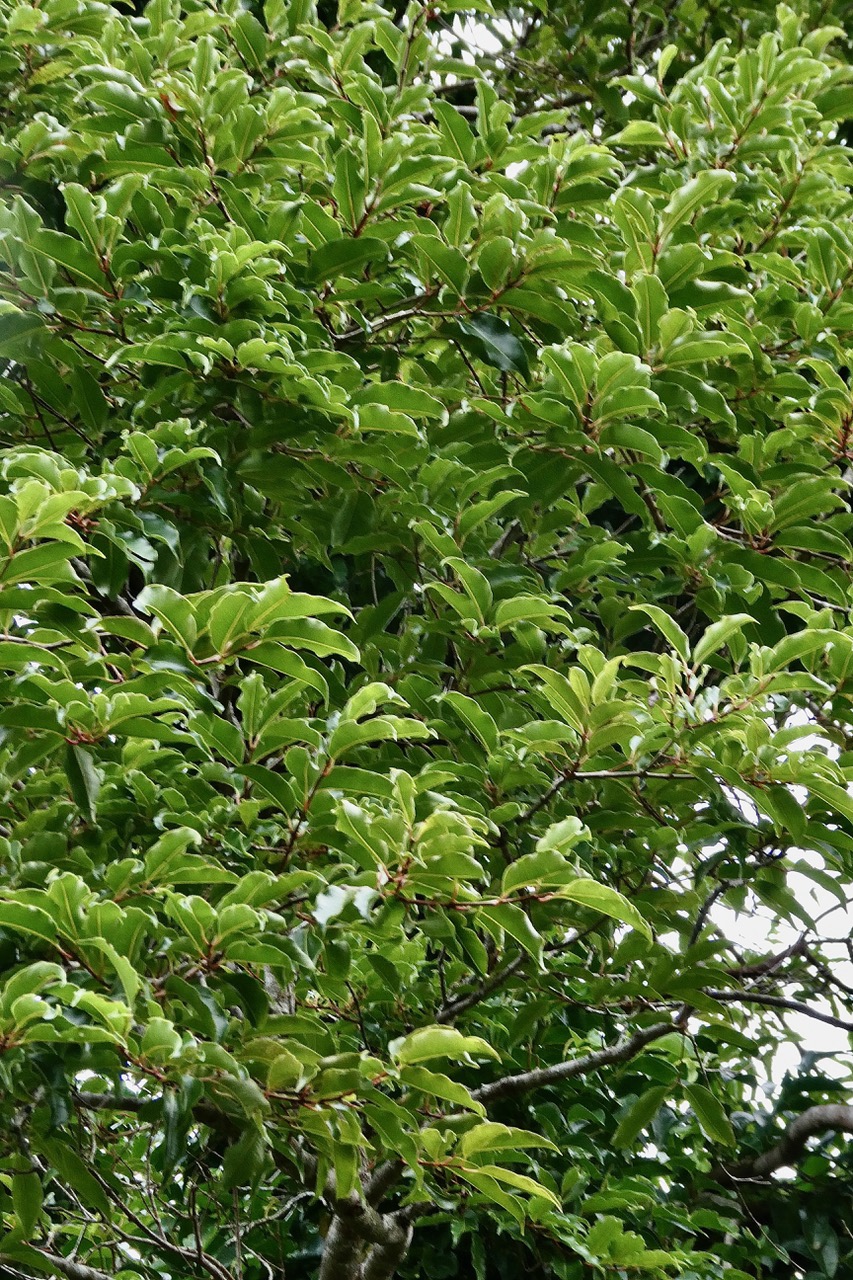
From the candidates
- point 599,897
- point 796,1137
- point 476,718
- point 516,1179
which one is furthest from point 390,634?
point 796,1137

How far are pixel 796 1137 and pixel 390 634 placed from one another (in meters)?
1.66

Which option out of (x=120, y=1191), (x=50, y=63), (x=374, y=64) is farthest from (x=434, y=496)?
(x=374, y=64)

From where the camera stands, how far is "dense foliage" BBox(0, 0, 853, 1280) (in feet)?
5.21

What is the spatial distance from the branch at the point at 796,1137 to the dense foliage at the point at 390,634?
16 mm

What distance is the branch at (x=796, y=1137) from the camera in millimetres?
2898

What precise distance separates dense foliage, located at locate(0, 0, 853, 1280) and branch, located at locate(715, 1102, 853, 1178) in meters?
0.02

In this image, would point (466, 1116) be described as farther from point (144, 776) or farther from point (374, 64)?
point (374, 64)

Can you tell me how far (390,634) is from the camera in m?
2.37

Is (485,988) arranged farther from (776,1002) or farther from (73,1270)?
(73,1270)

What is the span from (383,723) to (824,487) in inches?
37.5

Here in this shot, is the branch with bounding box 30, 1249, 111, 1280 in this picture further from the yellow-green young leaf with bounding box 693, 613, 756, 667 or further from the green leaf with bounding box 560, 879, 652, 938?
the yellow-green young leaf with bounding box 693, 613, 756, 667

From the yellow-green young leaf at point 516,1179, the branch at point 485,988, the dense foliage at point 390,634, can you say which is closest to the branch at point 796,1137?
the dense foliage at point 390,634

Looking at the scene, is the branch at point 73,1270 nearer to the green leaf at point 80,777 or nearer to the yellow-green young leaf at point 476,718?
the green leaf at point 80,777

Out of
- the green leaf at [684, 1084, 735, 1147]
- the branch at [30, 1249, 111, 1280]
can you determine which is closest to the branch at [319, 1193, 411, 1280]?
the branch at [30, 1249, 111, 1280]
